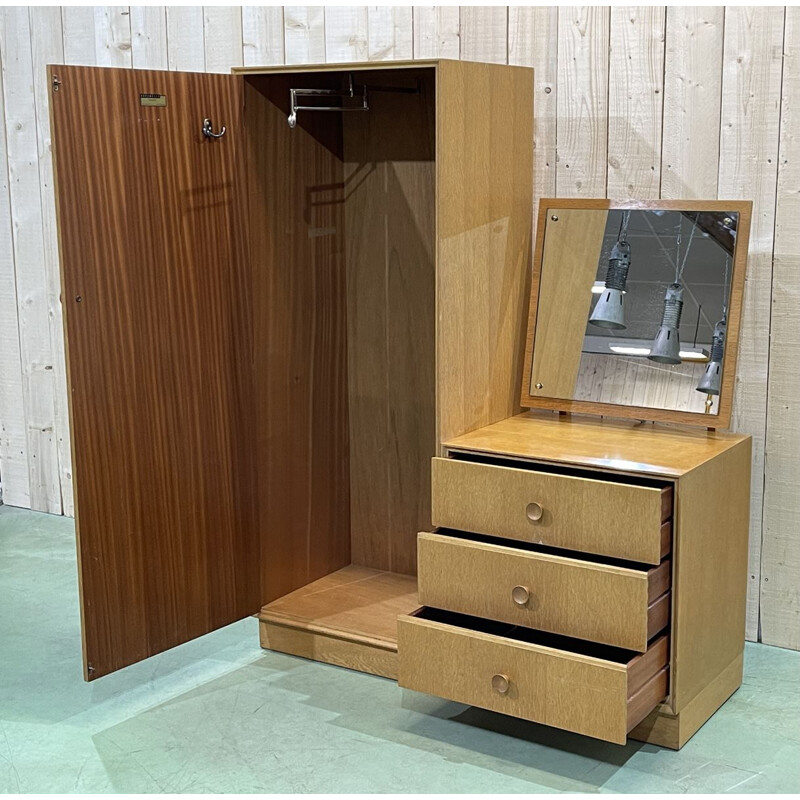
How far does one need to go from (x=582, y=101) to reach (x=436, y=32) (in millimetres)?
475

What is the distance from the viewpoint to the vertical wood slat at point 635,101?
8.98ft

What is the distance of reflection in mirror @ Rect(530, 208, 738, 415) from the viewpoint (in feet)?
8.47

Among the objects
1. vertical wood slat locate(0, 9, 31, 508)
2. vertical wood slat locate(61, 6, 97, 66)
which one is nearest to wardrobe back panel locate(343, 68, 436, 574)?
vertical wood slat locate(61, 6, 97, 66)

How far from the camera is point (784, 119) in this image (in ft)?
8.60

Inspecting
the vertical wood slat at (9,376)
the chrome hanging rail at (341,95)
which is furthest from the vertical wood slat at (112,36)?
the chrome hanging rail at (341,95)

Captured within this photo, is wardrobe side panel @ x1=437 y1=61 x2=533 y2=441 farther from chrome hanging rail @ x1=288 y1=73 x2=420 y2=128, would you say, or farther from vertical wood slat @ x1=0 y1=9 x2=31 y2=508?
vertical wood slat @ x1=0 y1=9 x2=31 y2=508

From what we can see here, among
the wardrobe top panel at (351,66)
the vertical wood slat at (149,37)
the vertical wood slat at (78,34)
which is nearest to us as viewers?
the wardrobe top panel at (351,66)

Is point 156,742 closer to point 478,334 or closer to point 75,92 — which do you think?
point 478,334

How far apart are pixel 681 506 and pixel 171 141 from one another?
53.9 inches

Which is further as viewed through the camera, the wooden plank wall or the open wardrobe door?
the wooden plank wall

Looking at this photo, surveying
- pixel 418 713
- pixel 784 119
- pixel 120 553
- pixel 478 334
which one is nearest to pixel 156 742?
pixel 120 553

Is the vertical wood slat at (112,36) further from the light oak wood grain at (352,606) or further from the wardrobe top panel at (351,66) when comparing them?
the light oak wood grain at (352,606)

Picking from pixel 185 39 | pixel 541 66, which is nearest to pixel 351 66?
pixel 541 66

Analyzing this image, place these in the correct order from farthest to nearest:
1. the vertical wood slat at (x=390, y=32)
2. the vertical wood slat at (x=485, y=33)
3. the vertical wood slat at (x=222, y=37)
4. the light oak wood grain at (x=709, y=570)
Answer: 1. the vertical wood slat at (x=222, y=37)
2. the vertical wood slat at (x=390, y=32)
3. the vertical wood slat at (x=485, y=33)
4. the light oak wood grain at (x=709, y=570)
